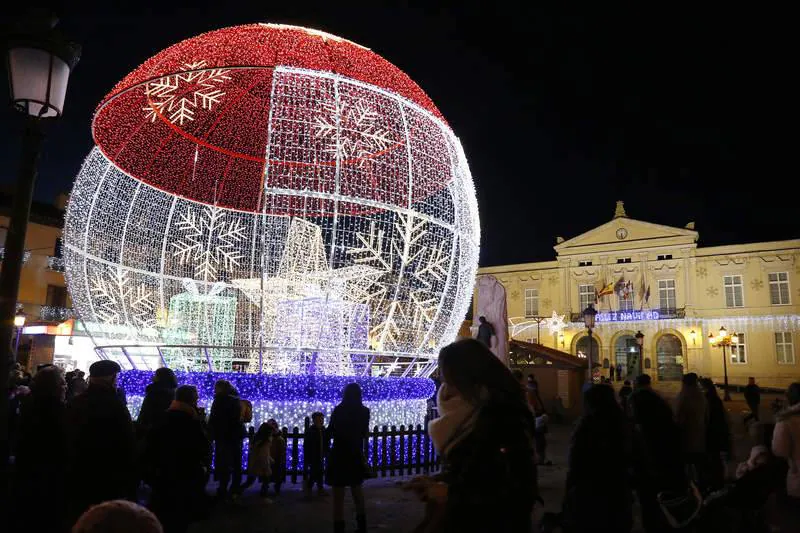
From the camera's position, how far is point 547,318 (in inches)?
1628

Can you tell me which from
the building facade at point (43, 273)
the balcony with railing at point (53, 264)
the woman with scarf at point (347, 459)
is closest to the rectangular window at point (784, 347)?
the woman with scarf at point (347, 459)

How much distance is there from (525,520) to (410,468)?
20.5 ft

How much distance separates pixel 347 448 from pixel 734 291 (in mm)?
38969

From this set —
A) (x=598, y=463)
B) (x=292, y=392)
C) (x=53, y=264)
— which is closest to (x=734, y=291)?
(x=292, y=392)

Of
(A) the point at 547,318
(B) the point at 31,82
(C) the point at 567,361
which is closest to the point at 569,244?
(A) the point at 547,318

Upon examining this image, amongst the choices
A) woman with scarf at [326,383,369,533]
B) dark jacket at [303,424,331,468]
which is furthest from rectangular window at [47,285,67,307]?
woman with scarf at [326,383,369,533]

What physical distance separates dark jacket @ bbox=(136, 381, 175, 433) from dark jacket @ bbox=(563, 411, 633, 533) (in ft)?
12.2

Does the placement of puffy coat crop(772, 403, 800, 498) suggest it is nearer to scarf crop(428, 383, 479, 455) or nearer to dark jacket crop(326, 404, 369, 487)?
dark jacket crop(326, 404, 369, 487)

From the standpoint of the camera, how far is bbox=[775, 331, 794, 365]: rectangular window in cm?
3534

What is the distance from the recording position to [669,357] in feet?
127

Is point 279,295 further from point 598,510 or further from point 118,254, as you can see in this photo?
point 598,510

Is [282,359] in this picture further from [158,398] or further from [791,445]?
[791,445]

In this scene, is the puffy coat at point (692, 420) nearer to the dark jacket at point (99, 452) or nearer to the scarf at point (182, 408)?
the scarf at point (182, 408)

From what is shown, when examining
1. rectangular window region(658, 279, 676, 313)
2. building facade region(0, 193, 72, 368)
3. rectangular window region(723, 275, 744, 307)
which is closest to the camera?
building facade region(0, 193, 72, 368)
